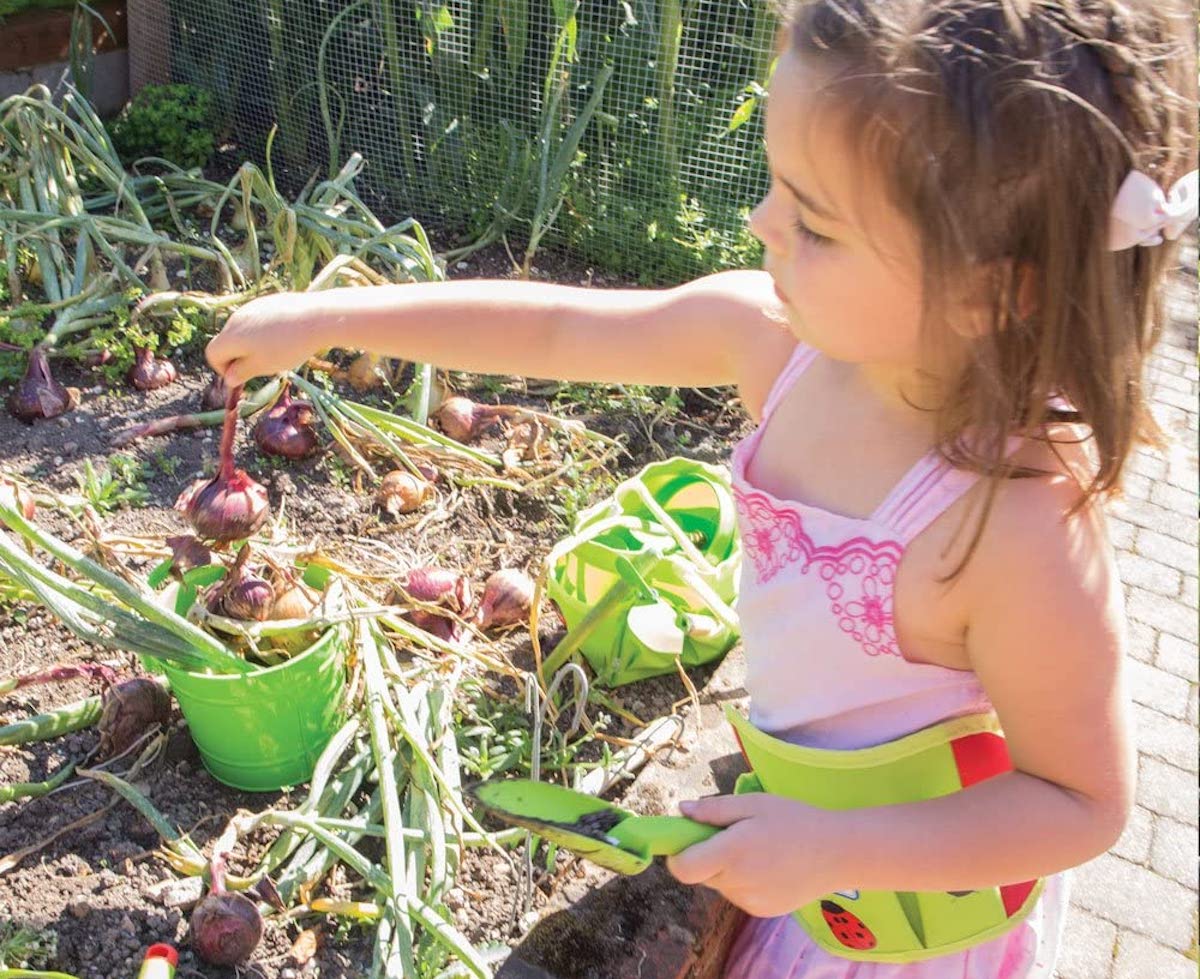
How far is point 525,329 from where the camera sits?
1.41 m

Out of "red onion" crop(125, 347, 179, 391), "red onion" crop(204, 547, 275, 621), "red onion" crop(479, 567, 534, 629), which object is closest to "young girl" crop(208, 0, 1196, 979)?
"red onion" crop(204, 547, 275, 621)

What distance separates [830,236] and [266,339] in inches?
25.3

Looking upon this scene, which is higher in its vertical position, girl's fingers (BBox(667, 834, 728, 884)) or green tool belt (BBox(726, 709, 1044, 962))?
girl's fingers (BBox(667, 834, 728, 884))

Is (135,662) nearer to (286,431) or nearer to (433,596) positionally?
(433,596)

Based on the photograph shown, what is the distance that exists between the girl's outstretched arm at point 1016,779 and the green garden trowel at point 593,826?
0.08 feet

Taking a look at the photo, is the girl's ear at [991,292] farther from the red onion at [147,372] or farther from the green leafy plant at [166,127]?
the green leafy plant at [166,127]

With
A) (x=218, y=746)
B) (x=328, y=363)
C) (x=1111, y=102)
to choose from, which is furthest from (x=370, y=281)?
(x=1111, y=102)

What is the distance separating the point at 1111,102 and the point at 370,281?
1818mm

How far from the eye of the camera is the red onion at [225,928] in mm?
1419

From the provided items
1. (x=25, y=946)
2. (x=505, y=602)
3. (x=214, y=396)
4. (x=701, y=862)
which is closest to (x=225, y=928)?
(x=25, y=946)

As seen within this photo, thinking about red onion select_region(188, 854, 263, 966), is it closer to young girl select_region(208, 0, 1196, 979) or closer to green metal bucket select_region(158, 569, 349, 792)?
green metal bucket select_region(158, 569, 349, 792)

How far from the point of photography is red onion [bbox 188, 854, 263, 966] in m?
1.42

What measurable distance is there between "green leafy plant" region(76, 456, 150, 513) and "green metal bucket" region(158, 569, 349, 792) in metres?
0.66

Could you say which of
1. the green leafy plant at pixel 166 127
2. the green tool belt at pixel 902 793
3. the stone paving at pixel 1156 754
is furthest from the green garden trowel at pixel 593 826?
the green leafy plant at pixel 166 127
